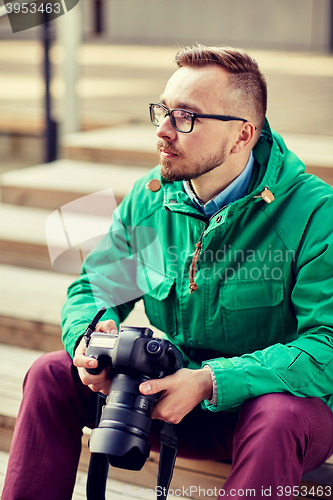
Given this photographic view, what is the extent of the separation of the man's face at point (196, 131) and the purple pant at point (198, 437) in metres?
0.55

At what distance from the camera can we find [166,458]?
138 centimetres

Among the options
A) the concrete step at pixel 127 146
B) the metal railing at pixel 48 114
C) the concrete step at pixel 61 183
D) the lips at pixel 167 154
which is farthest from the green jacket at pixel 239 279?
the metal railing at pixel 48 114

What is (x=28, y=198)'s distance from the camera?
304cm

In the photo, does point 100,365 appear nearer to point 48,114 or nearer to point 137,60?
point 48,114

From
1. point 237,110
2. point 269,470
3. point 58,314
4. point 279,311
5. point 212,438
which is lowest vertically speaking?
point 58,314

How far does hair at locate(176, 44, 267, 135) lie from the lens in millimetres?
1472

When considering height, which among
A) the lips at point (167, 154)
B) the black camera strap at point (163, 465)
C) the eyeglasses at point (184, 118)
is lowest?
the black camera strap at point (163, 465)

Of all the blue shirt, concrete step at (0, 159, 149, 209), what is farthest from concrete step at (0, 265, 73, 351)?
the blue shirt

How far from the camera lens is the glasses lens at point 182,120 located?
1469 millimetres

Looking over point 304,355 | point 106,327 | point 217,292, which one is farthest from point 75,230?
point 304,355

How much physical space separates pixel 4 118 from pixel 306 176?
3313mm

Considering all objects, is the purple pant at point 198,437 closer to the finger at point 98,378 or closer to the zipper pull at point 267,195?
the finger at point 98,378

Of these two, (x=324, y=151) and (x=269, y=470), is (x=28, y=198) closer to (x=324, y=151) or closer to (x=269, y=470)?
(x=324, y=151)

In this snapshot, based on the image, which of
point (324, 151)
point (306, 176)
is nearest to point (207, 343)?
point (306, 176)
